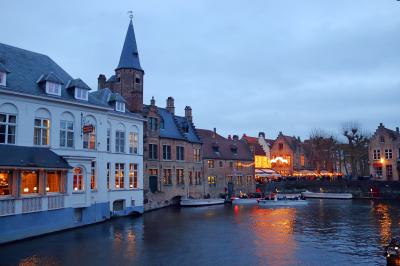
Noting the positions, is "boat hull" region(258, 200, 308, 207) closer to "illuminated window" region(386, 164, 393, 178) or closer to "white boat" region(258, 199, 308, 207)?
"white boat" region(258, 199, 308, 207)

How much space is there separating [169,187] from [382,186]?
33.7 metres

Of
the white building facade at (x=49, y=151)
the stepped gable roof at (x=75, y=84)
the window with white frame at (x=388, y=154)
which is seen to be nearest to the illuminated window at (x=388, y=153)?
the window with white frame at (x=388, y=154)

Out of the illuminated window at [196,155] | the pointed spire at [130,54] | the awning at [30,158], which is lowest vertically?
the awning at [30,158]

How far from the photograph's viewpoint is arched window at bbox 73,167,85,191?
28.0 meters

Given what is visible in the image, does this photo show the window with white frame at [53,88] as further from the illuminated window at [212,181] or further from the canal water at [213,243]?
the illuminated window at [212,181]

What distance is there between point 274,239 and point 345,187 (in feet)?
143

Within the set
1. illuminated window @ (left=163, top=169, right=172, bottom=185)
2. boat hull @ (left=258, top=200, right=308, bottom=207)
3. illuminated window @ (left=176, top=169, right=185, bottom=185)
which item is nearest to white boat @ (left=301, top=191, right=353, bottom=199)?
boat hull @ (left=258, top=200, right=308, bottom=207)

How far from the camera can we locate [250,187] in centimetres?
6438

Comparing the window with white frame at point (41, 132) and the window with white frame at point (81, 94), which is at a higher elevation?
the window with white frame at point (81, 94)

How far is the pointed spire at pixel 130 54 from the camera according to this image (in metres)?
42.9

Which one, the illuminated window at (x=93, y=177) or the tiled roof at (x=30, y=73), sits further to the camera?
the illuminated window at (x=93, y=177)

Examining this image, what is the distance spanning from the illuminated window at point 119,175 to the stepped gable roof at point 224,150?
71.0 ft

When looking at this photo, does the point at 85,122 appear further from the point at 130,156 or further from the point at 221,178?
the point at 221,178

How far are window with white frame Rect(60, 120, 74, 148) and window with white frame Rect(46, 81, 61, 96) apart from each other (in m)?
2.10
